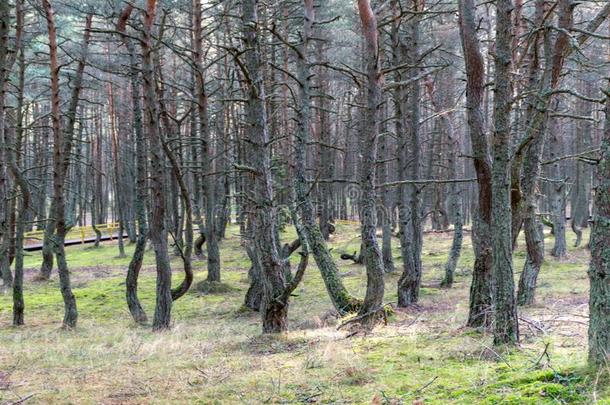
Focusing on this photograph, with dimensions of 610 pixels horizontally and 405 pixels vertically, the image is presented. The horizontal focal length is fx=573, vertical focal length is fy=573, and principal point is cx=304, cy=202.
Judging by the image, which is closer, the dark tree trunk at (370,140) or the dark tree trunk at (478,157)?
the dark tree trunk at (478,157)

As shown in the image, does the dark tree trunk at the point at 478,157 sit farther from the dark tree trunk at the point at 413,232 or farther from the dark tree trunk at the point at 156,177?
the dark tree trunk at the point at 156,177

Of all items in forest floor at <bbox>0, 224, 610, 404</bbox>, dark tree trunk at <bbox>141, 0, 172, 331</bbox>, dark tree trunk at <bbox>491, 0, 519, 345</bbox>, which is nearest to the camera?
forest floor at <bbox>0, 224, 610, 404</bbox>

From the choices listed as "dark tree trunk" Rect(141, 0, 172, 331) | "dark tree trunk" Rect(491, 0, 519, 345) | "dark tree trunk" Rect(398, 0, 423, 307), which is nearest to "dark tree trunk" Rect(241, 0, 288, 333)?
"dark tree trunk" Rect(141, 0, 172, 331)

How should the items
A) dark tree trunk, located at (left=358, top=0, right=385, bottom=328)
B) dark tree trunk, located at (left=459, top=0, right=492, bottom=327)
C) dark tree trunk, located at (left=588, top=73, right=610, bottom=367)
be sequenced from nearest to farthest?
dark tree trunk, located at (left=588, top=73, right=610, bottom=367), dark tree trunk, located at (left=459, top=0, right=492, bottom=327), dark tree trunk, located at (left=358, top=0, right=385, bottom=328)

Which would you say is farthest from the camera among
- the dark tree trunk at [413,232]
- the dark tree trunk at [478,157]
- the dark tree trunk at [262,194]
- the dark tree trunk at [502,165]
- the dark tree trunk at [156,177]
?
the dark tree trunk at [413,232]

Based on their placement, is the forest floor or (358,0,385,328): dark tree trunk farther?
(358,0,385,328): dark tree trunk

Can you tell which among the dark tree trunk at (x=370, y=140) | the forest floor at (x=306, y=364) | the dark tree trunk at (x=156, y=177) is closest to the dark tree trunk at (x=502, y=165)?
the forest floor at (x=306, y=364)

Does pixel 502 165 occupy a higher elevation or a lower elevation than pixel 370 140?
lower

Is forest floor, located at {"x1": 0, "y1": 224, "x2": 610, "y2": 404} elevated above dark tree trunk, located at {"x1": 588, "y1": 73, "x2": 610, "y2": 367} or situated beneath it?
situated beneath

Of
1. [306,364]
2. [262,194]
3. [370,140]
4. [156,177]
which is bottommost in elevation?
[306,364]

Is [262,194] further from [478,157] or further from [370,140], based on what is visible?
[478,157]

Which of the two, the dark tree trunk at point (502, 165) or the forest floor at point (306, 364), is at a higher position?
the dark tree trunk at point (502, 165)

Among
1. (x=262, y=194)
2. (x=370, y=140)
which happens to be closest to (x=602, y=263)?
(x=370, y=140)

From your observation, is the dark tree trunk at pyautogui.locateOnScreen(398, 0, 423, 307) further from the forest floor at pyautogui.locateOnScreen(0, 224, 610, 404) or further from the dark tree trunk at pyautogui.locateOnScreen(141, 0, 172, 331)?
the dark tree trunk at pyautogui.locateOnScreen(141, 0, 172, 331)
